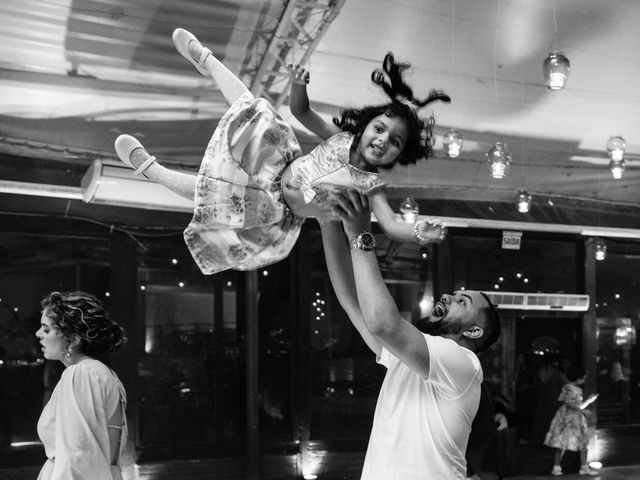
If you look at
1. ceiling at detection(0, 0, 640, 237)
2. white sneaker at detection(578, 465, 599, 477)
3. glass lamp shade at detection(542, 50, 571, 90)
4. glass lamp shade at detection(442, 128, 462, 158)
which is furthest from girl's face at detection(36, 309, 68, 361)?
white sneaker at detection(578, 465, 599, 477)

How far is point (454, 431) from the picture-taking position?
203cm

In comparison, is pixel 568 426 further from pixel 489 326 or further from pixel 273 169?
pixel 273 169

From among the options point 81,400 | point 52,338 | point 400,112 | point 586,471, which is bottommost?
point 586,471

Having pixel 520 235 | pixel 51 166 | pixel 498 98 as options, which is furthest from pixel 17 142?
pixel 520 235

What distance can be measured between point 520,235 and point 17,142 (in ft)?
19.7

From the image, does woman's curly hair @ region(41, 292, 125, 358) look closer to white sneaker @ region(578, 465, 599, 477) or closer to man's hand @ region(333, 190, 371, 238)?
man's hand @ region(333, 190, 371, 238)

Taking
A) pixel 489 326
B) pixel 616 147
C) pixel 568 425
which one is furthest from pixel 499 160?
pixel 568 425

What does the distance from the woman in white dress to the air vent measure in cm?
740

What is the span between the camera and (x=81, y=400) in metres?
2.80

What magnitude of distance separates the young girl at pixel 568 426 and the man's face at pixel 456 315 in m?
8.16

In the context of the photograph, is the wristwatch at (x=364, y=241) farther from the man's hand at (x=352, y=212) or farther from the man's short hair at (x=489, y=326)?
the man's short hair at (x=489, y=326)

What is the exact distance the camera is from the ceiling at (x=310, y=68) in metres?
5.12

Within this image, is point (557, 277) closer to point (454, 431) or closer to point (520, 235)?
point (520, 235)

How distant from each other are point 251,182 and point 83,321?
46.7 inches
